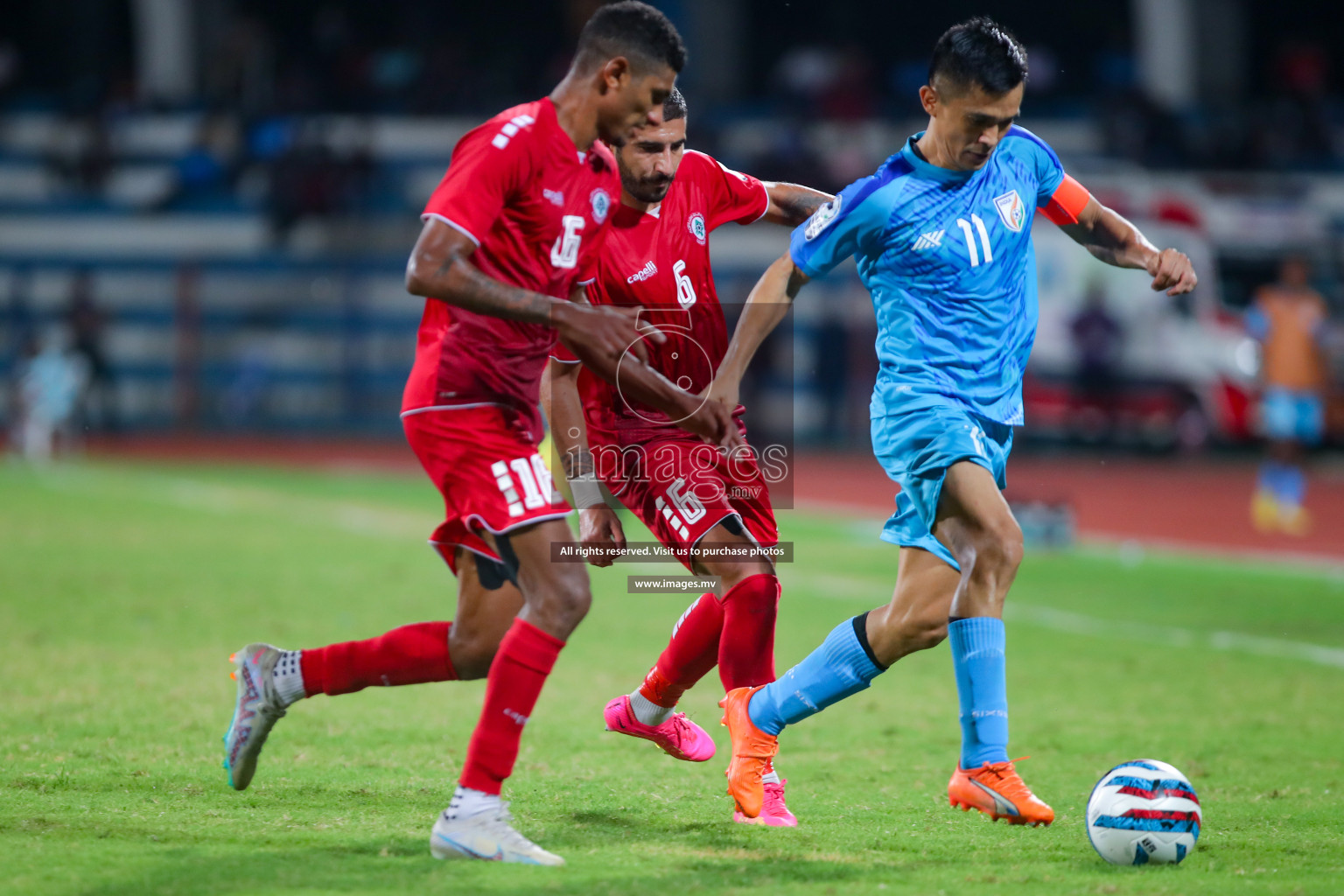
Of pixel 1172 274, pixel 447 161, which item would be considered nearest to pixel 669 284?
pixel 1172 274

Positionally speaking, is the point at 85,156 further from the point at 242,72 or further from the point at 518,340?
the point at 518,340

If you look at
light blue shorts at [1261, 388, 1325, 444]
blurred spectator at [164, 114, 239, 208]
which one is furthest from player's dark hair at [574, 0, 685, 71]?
blurred spectator at [164, 114, 239, 208]

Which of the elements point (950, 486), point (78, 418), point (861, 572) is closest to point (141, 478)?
point (78, 418)

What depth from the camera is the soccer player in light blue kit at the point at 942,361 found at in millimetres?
4852

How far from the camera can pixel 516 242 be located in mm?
4527

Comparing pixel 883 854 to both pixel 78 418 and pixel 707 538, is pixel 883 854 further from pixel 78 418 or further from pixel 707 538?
pixel 78 418

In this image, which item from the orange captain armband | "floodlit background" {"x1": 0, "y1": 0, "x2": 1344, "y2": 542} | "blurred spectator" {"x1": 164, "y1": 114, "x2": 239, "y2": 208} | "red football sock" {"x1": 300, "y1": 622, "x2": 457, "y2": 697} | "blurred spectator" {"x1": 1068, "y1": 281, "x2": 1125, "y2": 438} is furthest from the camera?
"blurred spectator" {"x1": 164, "y1": 114, "x2": 239, "y2": 208}

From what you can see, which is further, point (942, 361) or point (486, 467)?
point (942, 361)

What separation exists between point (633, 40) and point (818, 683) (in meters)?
2.12

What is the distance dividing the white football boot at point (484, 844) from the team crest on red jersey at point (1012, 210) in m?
2.49

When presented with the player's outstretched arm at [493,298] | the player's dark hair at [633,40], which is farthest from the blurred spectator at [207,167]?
the player's outstretched arm at [493,298]

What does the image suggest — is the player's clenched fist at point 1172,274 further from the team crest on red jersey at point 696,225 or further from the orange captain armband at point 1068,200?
the team crest on red jersey at point 696,225

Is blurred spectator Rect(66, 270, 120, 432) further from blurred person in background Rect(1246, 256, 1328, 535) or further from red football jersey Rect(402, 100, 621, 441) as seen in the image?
red football jersey Rect(402, 100, 621, 441)

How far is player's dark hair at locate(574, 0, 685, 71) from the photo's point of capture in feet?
14.5
